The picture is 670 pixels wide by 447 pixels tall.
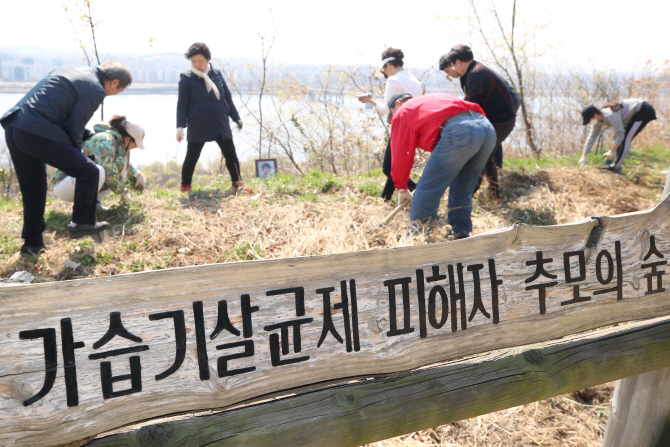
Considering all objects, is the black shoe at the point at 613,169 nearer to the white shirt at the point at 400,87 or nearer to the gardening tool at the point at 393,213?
the white shirt at the point at 400,87

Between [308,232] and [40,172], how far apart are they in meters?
2.10

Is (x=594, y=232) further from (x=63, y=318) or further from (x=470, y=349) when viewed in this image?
(x=63, y=318)

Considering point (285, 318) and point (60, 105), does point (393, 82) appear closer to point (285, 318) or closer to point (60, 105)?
point (60, 105)

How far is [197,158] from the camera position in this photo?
554 centimetres

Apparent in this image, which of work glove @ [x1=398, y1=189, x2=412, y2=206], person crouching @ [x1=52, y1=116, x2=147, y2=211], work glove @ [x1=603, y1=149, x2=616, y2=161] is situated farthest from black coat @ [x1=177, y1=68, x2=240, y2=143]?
work glove @ [x1=603, y1=149, x2=616, y2=161]

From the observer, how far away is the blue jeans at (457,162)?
352 cm

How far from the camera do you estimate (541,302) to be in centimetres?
166

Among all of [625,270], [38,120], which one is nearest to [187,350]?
[625,270]

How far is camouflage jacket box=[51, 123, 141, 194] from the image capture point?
4340 mm

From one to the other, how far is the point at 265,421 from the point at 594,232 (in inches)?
50.1

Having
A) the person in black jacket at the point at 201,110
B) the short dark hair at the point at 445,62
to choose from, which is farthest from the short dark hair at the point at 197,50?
the short dark hair at the point at 445,62

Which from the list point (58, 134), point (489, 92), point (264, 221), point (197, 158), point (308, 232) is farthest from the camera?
point (197, 158)

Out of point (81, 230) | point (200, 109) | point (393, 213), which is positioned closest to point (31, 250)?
point (81, 230)

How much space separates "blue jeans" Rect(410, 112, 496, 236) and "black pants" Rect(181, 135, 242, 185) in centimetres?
249
